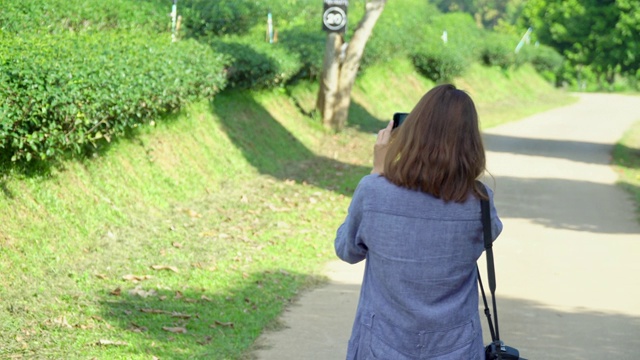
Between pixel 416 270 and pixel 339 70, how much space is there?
16.4 m

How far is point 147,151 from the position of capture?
1145 cm

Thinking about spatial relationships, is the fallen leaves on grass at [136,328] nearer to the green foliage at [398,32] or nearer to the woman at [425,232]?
the woman at [425,232]

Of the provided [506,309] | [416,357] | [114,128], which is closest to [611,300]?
[506,309]

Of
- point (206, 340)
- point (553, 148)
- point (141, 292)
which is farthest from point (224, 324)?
point (553, 148)

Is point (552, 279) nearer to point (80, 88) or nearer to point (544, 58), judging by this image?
point (80, 88)

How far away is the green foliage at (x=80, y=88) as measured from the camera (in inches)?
305

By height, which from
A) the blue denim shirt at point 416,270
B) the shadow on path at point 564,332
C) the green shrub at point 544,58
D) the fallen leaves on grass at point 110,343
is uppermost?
the blue denim shirt at point 416,270

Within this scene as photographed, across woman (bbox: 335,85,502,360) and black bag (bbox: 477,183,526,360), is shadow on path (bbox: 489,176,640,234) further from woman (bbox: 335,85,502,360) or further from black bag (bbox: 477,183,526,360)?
woman (bbox: 335,85,502,360)

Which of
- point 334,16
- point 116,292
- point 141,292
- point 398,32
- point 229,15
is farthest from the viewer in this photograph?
point 398,32

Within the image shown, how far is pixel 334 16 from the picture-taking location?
18359 mm

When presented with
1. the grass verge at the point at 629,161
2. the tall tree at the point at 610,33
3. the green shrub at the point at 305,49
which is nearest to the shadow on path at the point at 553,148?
the grass verge at the point at 629,161

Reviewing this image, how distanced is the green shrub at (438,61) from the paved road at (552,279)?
12111 mm

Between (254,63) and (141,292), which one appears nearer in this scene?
(141,292)

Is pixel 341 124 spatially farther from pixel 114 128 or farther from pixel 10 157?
pixel 10 157
